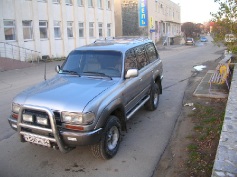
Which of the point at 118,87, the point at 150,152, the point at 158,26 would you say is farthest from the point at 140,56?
the point at 158,26

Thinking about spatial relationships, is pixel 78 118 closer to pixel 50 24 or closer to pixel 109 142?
pixel 109 142

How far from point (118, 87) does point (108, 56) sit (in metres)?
0.95

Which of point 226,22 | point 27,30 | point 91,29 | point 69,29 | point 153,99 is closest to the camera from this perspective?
point 153,99

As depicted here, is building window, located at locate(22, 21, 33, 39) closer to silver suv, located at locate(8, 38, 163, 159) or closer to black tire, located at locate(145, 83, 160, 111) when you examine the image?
black tire, located at locate(145, 83, 160, 111)

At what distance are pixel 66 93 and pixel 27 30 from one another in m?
20.1

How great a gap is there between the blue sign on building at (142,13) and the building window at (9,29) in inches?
1075

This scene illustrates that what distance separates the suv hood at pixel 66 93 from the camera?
4031 mm

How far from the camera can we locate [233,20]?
9.39 m

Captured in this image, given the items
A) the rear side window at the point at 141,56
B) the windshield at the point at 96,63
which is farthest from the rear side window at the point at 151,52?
the windshield at the point at 96,63

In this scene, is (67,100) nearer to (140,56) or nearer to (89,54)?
(89,54)

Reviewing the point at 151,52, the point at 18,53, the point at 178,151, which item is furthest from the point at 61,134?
the point at 18,53

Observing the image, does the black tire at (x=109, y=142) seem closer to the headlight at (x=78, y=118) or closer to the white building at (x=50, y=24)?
the headlight at (x=78, y=118)

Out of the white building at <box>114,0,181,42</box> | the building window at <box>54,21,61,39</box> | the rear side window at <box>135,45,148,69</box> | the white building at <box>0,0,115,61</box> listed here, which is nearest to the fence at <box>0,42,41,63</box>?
the white building at <box>0,0,115,61</box>

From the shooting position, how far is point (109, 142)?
4688mm
